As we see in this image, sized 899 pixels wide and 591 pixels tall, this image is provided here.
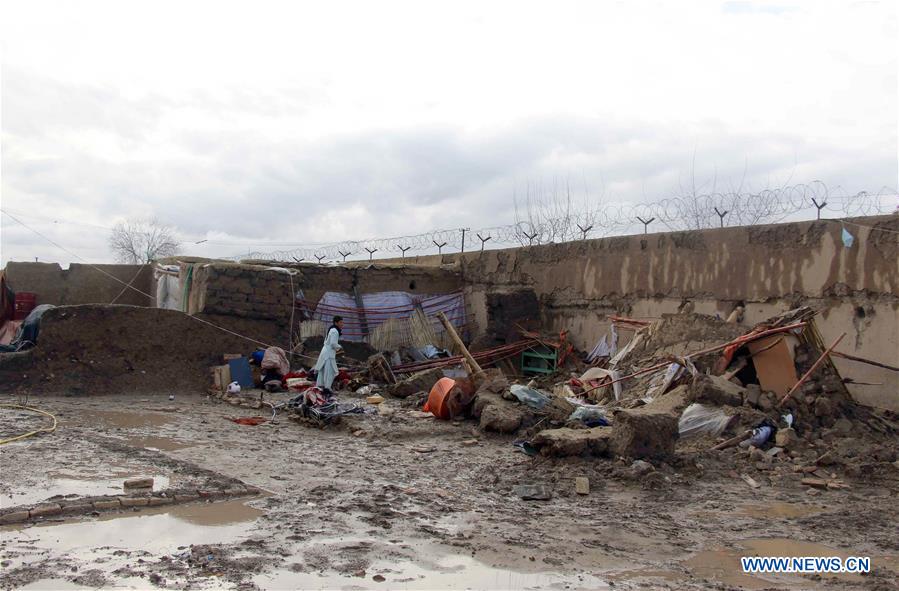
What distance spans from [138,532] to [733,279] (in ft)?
28.7

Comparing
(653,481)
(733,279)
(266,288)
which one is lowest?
(653,481)

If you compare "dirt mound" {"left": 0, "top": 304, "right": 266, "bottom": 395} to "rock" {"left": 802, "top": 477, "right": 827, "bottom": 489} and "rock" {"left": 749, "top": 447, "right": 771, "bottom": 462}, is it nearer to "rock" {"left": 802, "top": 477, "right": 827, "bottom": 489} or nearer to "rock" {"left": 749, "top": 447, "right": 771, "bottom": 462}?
"rock" {"left": 749, "top": 447, "right": 771, "bottom": 462}

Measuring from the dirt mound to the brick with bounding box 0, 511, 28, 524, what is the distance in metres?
6.59

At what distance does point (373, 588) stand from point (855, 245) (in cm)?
779

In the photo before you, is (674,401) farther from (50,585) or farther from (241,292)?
(241,292)

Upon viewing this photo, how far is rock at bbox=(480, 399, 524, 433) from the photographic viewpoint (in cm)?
843

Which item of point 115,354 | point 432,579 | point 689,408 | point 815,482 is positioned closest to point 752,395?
point 689,408

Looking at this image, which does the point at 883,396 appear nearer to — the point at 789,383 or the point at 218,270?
the point at 789,383

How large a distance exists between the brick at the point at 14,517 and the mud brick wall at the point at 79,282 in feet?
42.0

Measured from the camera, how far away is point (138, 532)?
4.55 metres

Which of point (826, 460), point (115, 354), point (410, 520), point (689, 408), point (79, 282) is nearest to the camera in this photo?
point (410, 520)

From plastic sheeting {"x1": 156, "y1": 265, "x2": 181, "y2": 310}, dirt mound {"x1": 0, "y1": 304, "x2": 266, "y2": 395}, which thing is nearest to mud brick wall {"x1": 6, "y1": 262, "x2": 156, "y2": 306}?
plastic sheeting {"x1": 156, "y1": 265, "x2": 181, "y2": 310}

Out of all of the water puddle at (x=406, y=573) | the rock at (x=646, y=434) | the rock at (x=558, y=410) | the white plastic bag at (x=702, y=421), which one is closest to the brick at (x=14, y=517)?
the water puddle at (x=406, y=573)

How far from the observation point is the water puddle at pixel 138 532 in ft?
13.7
